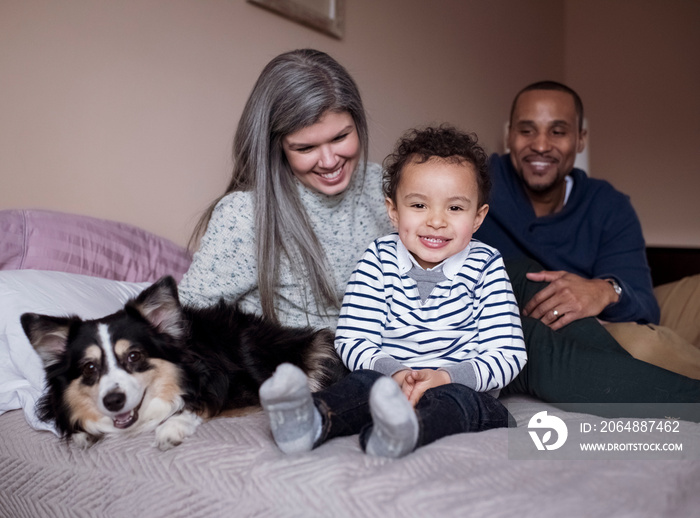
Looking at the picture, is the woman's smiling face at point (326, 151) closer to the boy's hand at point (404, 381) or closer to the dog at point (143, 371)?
the dog at point (143, 371)

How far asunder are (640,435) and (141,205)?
1.92 meters

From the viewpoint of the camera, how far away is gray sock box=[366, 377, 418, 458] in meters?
1.05

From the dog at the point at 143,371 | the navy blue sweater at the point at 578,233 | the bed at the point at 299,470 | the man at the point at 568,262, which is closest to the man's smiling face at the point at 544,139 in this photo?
the man at the point at 568,262

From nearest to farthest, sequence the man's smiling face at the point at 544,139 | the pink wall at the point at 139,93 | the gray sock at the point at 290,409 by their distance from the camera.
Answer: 1. the gray sock at the point at 290,409
2. the pink wall at the point at 139,93
3. the man's smiling face at the point at 544,139

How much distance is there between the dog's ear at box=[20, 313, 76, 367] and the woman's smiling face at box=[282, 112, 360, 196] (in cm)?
81

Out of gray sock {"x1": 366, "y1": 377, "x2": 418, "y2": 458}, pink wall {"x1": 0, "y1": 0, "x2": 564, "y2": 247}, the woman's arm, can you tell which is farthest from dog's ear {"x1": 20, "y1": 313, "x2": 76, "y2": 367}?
pink wall {"x1": 0, "y1": 0, "x2": 564, "y2": 247}

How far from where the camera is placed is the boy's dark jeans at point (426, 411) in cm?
120

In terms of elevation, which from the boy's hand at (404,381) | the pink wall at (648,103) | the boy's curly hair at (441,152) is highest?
the pink wall at (648,103)

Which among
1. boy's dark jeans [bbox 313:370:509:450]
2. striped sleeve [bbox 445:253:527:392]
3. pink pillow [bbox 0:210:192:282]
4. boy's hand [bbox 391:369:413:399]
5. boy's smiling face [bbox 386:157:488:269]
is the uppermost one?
boy's smiling face [bbox 386:157:488:269]

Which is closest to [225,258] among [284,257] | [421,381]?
[284,257]

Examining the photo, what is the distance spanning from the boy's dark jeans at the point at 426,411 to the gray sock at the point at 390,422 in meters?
0.05

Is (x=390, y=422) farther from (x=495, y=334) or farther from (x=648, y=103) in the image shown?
(x=648, y=103)

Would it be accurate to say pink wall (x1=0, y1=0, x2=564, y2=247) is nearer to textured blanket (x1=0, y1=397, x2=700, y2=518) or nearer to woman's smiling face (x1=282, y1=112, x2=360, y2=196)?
woman's smiling face (x1=282, y1=112, x2=360, y2=196)

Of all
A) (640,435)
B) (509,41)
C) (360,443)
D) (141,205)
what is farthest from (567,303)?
(509,41)
